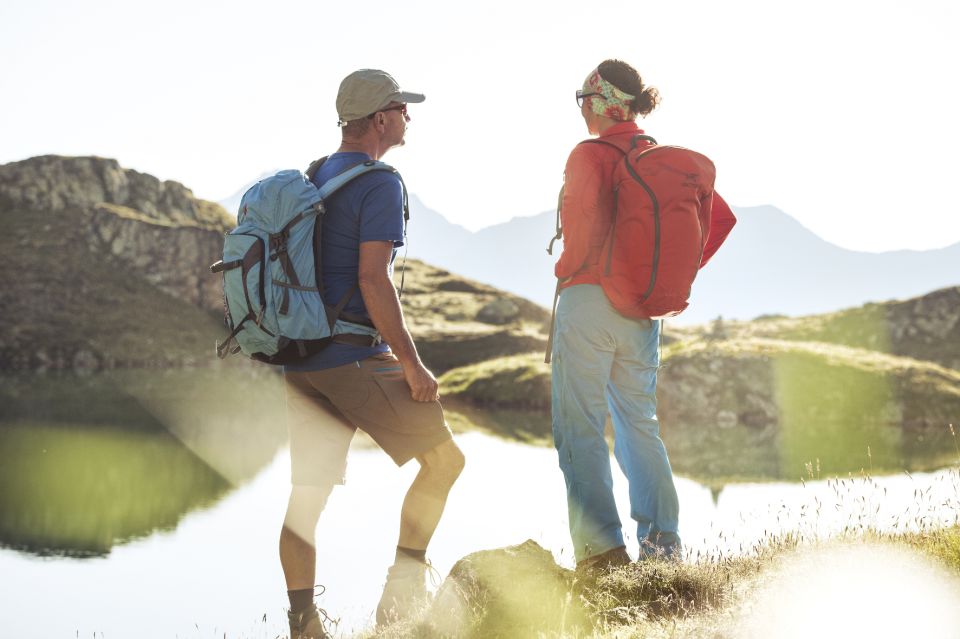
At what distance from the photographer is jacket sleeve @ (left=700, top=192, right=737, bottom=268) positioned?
6.07m

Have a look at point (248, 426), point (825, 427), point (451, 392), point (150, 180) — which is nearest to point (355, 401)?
point (248, 426)

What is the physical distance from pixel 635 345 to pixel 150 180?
130241 millimetres

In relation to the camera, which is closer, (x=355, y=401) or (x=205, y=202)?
(x=355, y=401)

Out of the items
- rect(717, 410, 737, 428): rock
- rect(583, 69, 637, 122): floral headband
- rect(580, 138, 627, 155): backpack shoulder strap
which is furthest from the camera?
rect(717, 410, 737, 428): rock

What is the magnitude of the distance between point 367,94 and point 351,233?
0.84 m

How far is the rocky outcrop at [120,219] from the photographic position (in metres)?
111

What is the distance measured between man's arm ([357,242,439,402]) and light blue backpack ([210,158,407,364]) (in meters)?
0.18

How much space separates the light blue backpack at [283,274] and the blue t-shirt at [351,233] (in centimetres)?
5

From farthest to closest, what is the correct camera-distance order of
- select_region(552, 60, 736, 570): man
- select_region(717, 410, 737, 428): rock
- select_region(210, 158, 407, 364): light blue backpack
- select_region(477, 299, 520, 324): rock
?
select_region(477, 299, 520, 324): rock
select_region(717, 410, 737, 428): rock
select_region(552, 60, 736, 570): man
select_region(210, 158, 407, 364): light blue backpack

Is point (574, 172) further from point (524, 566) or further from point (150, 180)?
point (150, 180)

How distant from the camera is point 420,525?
197 inches

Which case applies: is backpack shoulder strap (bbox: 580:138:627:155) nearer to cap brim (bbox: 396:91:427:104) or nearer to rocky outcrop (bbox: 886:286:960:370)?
cap brim (bbox: 396:91:427:104)

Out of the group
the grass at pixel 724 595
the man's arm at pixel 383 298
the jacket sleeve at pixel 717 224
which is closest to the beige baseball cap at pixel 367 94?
the man's arm at pixel 383 298

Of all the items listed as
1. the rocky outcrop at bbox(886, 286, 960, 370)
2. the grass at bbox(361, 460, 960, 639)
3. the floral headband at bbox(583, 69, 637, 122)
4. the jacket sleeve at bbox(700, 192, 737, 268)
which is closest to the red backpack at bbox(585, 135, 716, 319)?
the floral headband at bbox(583, 69, 637, 122)
